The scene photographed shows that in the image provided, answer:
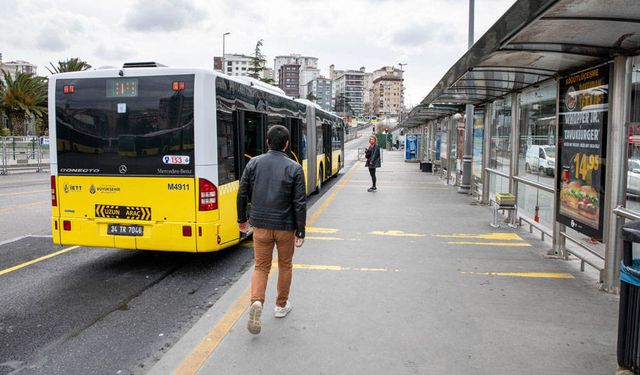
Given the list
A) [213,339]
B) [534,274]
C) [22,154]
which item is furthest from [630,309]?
[22,154]

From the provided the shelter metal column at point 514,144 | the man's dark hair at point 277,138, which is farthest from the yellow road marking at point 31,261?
the shelter metal column at point 514,144

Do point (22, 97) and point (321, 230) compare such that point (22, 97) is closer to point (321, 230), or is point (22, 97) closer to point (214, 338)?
point (321, 230)

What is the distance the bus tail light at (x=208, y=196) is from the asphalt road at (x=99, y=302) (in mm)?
936

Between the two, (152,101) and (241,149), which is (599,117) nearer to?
(241,149)

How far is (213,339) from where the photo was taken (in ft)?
14.6

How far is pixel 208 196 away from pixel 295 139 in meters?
6.18

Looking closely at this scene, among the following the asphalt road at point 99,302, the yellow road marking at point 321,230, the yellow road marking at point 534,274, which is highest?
the yellow road marking at point 321,230

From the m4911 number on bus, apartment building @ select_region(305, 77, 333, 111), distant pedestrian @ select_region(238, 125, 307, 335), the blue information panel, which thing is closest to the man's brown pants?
distant pedestrian @ select_region(238, 125, 307, 335)

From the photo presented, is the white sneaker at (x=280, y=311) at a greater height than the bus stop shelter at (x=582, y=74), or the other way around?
the bus stop shelter at (x=582, y=74)

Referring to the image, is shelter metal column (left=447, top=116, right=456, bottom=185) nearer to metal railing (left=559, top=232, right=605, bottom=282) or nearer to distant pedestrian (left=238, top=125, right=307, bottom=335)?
metal railing (left=559, top=232, right=605, bottom=282)

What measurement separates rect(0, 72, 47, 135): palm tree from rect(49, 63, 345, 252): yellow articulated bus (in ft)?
117

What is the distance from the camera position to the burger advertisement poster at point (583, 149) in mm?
5965

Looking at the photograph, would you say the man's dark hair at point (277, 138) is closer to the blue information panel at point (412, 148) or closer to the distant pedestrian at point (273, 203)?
the distant pedestrian at point (273, 203)

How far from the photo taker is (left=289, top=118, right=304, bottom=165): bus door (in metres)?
12.1
